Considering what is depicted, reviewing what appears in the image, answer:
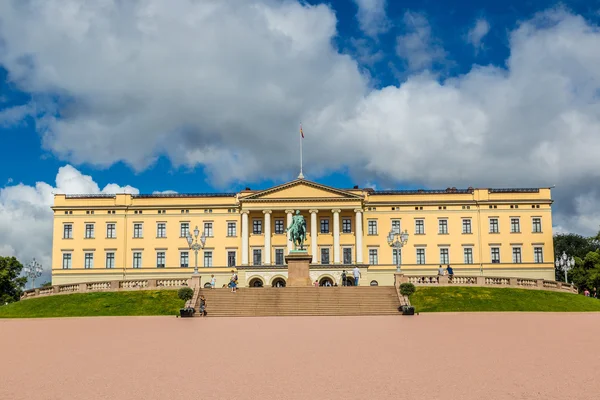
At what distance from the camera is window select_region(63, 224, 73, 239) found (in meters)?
80.8

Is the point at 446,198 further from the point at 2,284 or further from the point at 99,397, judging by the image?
the point at 99,397

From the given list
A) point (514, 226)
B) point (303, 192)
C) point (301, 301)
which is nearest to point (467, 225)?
point (514, 226)

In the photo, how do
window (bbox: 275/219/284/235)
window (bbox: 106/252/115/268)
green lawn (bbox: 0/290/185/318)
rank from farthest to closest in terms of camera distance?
window (bbox: 106/252/115/268) → window (bbox: 275/219/284/235) → green lawn (bbox: 0/290/185/318)

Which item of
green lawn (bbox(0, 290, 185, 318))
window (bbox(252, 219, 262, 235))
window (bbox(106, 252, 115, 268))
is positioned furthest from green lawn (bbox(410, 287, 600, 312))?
window (bbox(106, 252, 115, 268))

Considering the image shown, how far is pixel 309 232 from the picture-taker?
7981cm

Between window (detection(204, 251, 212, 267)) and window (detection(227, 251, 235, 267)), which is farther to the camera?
window (detection(204, 251, 212, 267))

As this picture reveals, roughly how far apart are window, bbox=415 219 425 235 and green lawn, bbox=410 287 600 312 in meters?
29.1

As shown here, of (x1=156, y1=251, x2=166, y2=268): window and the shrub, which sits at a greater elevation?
(x1=156, y1=251, x2=166, y2=268): window

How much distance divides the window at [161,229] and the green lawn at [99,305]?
29.3 metres

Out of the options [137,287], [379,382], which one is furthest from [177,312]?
[379,382]

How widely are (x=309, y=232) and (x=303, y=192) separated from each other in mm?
5199

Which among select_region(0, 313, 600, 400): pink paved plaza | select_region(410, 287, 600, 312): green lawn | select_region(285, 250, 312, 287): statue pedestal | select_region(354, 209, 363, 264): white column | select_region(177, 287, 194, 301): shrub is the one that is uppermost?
select_region(354, 209, 363, 264): white column

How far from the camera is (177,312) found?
43.8 meters

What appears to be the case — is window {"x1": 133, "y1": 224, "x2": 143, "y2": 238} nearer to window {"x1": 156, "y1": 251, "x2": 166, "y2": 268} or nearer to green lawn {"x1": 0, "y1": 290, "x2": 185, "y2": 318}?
window {"x1": 156, "y1": 251, "x2": 166, "y2": 268}
